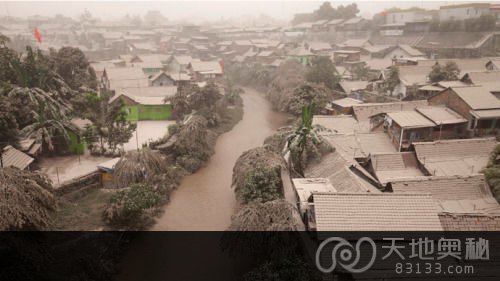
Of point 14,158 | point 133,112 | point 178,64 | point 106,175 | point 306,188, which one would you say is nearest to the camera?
point 306,188

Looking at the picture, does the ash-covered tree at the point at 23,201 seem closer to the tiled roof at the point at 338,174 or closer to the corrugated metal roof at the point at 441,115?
the tiled roof at the point at 338,174

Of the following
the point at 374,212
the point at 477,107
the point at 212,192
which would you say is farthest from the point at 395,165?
the point at 212,192

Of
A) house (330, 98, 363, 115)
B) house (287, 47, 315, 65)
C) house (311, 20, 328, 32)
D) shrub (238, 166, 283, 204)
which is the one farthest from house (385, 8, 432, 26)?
shrub (238, 166, 283, 204)

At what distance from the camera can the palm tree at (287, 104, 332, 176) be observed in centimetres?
1631

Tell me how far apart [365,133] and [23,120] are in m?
17.3

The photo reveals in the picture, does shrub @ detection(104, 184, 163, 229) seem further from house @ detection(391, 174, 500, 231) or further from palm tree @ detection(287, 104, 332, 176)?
house @ detection(391, 174, 500, 231)

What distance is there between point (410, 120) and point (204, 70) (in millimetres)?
26755

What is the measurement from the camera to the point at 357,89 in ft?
102

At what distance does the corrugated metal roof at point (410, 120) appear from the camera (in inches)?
697

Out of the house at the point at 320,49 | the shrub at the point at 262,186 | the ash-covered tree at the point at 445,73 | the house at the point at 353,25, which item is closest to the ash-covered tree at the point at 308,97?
the ash-covered tree at the point at 445,73

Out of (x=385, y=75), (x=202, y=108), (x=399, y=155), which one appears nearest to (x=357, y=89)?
(x=385, y=75)

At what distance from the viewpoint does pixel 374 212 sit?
400 inches

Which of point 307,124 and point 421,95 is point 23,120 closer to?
point 307,124

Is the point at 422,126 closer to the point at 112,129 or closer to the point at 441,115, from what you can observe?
the point at 441,115
